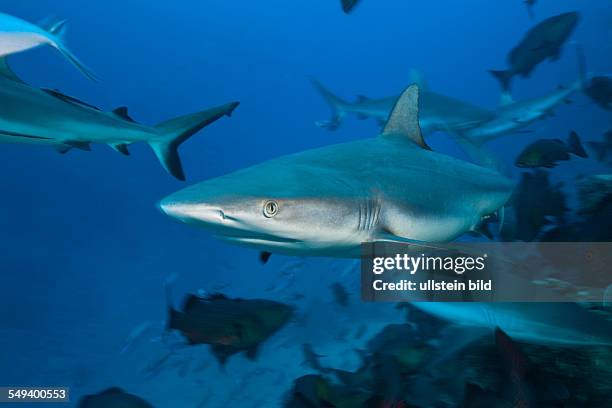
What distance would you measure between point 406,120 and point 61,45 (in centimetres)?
246

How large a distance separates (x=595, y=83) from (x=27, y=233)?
35.2 metres

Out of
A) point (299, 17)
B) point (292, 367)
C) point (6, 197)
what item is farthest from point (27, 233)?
point (299, 17)

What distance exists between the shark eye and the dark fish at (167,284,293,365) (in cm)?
110

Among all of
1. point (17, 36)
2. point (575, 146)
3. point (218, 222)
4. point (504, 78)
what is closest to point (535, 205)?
point (575, 146)

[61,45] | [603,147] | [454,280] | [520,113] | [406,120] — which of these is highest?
[520,113]

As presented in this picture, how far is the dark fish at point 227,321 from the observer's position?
2.75 meters

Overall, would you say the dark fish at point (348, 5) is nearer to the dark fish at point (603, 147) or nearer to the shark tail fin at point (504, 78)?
the shark tail fin at point (504, 78)

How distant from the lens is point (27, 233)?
30266mm

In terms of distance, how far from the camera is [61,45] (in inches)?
80.4

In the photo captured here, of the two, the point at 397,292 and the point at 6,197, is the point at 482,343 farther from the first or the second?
the point at 6,197

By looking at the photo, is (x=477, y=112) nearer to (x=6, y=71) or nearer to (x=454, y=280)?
(x=454, y=280)

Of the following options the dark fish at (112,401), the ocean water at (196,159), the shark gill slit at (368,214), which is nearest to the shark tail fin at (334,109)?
the ocean water at (196,159)

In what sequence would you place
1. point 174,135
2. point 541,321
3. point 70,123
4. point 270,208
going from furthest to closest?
point 174,135 < point 70,123 < point 541,321 < point 270,208

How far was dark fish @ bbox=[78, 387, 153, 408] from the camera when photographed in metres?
2.51
